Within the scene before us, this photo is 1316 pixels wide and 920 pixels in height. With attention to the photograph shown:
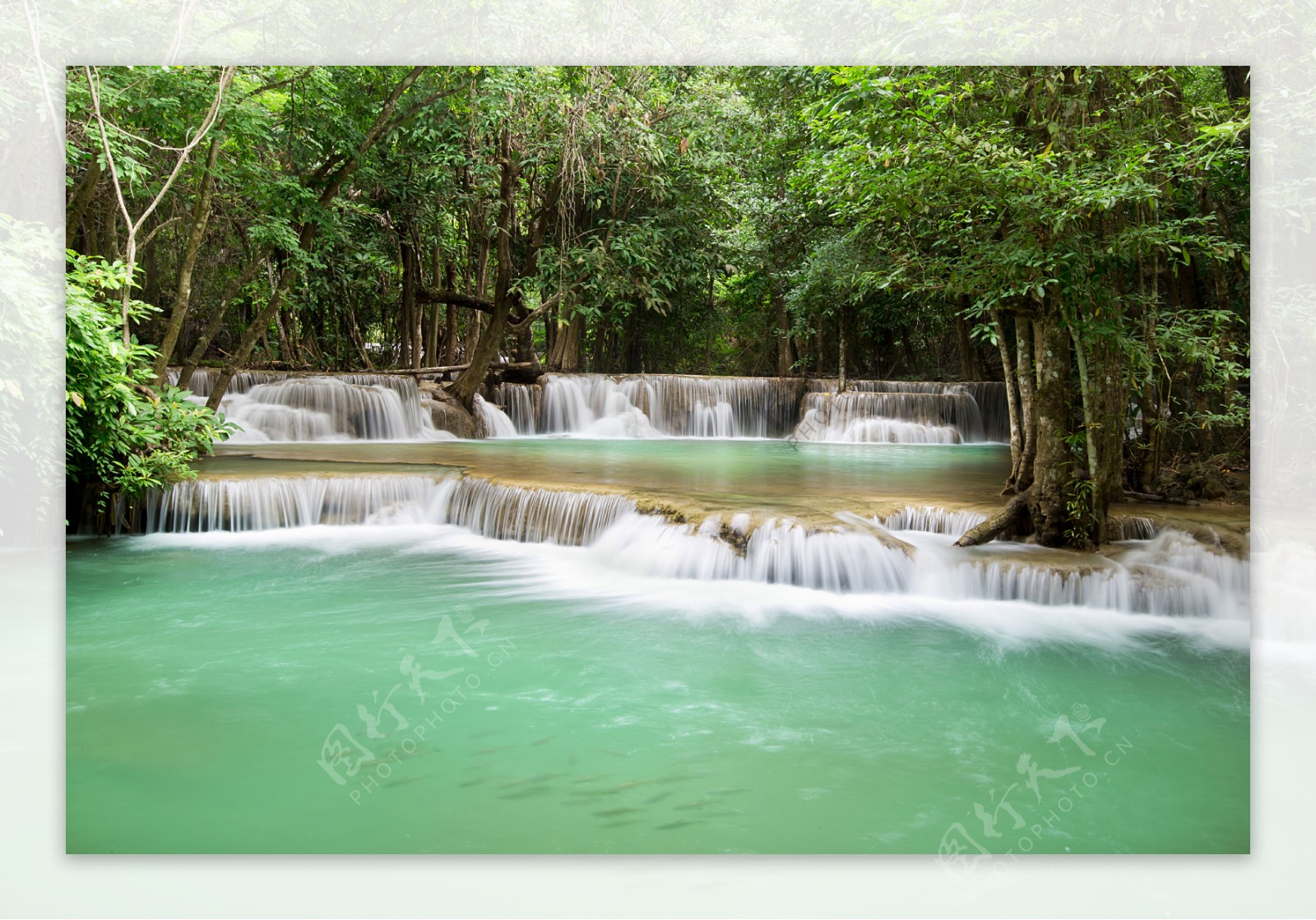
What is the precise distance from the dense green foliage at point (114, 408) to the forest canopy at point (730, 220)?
10 cm

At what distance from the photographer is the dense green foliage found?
14.5 feet

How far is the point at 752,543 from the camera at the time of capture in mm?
5336

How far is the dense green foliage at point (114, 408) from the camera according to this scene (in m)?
4.43

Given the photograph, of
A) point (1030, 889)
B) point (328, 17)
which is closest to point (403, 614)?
point (1030, 889)

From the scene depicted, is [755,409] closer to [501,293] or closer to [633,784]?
[501,293]

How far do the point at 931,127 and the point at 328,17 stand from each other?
365 centimetres

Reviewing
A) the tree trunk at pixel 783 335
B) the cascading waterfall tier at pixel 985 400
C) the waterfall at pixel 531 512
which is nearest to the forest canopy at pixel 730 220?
the tree trunk at pixel 783 335

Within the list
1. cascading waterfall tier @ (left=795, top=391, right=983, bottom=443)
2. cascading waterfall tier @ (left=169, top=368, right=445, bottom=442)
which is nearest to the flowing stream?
cascading waterfall tier @ (left=169, top=368, right=445, bottom=442)

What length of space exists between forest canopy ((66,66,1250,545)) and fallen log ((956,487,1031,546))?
2 cm

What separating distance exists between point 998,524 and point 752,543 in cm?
134

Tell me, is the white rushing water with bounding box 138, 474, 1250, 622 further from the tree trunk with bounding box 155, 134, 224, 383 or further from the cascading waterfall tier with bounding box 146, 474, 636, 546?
the tree trunk with bounding box 155, 134, 224, 383

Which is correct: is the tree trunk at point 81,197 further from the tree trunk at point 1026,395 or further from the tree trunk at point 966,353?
the tree trunk at point 966,353

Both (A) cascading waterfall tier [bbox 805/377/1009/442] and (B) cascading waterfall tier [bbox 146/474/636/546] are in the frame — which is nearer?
(B) cascading waterfall tier [bbox 146/474/636/546]

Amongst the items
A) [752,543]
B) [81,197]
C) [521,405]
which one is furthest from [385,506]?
[521,405]
